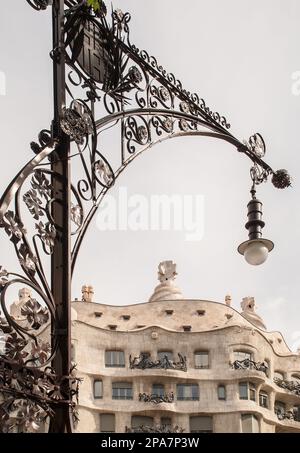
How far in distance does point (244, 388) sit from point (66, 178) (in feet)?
198

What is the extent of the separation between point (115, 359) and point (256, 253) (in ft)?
186

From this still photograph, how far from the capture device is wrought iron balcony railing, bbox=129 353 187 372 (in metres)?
65.5

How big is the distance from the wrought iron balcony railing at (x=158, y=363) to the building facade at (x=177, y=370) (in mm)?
72

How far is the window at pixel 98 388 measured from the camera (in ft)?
209

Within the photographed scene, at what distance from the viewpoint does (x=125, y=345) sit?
66.2 metres

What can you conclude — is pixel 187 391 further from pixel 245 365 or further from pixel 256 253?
pixel 256 253

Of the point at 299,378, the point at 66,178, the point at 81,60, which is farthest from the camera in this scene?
the point at 299,378

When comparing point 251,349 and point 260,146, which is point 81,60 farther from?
point 251,349

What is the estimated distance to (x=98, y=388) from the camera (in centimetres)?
6431

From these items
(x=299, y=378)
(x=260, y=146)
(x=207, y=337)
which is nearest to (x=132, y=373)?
(x=207, y=337)

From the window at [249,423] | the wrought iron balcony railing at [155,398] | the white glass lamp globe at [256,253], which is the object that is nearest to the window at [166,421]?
the wrought iron balcony railing at [155,398]

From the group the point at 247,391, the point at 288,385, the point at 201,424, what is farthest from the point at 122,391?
the point at 288,385

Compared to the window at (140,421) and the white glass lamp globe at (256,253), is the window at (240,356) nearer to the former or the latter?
the window at (140,421)

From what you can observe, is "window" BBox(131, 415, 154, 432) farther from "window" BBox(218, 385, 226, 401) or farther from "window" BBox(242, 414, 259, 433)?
"window" BBox(242, 414, 259, 433)
